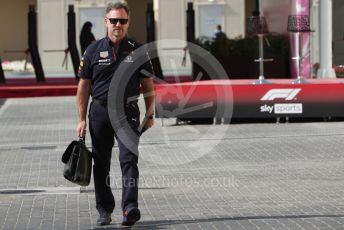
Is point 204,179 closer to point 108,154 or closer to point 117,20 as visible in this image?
point 108,154

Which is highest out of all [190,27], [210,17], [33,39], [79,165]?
[210,17]

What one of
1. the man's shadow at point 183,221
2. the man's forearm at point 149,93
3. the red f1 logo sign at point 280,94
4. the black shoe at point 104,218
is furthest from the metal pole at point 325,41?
the black shoe at point 104,218

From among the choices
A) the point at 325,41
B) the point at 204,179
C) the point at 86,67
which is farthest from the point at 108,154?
the point at 325,41

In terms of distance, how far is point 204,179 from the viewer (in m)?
12.1

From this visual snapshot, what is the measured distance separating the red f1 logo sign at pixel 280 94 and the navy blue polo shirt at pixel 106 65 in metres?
9.96

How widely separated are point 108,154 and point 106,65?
31.5 inches

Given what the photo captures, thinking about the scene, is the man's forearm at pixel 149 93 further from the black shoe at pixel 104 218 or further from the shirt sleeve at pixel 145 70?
the black shoe at pixel 104 218

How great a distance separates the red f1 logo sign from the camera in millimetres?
18688

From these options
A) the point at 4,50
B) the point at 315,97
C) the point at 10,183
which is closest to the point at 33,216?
the point at 10,183

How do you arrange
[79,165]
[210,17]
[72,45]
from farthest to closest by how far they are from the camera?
[210,17]
[72,45]
[79,165]

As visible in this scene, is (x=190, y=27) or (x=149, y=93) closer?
(x=149, y=93)

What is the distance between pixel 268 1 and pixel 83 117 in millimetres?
19711

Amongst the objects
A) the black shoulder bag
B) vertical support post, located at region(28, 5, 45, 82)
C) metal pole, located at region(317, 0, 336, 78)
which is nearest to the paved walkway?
the black shoulder bag

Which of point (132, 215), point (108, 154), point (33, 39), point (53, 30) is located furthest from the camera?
point (53, 30)
